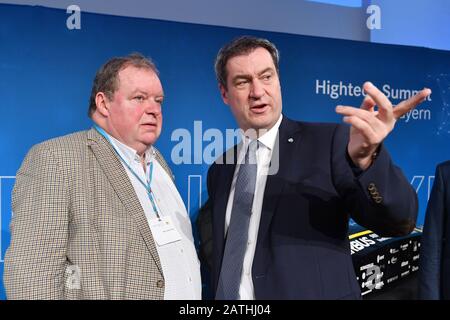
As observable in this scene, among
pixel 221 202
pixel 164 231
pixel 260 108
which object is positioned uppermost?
pixel 260 108

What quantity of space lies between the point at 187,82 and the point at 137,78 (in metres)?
0.52

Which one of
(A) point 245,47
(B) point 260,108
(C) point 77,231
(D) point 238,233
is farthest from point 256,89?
(C) point 77,231

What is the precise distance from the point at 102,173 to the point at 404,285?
6.36 ft

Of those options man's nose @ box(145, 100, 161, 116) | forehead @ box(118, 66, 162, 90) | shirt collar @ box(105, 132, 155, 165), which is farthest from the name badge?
forehead @ box(118, 66, 162, 90)

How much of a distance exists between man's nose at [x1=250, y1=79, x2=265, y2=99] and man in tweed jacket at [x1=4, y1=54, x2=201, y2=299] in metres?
0.42

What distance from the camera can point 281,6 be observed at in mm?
2670

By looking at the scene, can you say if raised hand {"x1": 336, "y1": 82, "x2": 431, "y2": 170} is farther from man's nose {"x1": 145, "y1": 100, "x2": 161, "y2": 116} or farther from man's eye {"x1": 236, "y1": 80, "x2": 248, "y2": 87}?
man's nose {"x1": 145, "y1": 100, "x2": 161, "y2": 116}

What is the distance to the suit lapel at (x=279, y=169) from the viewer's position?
158cm

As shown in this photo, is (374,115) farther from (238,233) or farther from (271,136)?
(238,233)

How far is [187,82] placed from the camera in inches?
89.0

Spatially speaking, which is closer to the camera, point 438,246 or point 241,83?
point 241,83

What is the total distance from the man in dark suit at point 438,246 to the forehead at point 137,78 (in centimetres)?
141

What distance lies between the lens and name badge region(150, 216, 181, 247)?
1669mm
